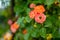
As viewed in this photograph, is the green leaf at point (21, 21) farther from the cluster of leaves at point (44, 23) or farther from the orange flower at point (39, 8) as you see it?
the orange flower at point (39, 8)

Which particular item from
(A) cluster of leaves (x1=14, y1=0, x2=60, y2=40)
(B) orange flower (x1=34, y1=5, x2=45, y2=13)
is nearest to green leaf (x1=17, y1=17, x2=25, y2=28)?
(A) cluster of leaves (x1=14, y1=0, x2=60, y2=40)

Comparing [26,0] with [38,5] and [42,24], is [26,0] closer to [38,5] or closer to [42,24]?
[38,5]

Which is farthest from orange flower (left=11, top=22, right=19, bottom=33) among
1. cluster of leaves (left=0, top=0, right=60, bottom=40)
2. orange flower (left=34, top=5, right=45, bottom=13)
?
orange flower (left=34, top=5, right=45, bottom=13)

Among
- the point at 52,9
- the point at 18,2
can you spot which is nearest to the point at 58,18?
the point at 52,9

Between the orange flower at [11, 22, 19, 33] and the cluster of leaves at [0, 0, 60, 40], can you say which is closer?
the cluster of leaves at [0, 0, 60, 40]

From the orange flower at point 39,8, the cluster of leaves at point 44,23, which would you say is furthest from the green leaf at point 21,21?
the orange flower at point 39,8

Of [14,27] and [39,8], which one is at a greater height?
[39,8]

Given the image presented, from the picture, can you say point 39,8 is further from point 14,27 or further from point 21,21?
point 14,27

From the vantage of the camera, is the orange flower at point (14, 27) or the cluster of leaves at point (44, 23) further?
the orange flower at point (14, 27)

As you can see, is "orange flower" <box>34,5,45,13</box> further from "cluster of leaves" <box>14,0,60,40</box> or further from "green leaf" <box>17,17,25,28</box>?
"green leaf" <box>17,17,25,28</box>

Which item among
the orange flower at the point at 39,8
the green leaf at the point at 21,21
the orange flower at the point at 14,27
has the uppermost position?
the orange flower at the point at 39,8

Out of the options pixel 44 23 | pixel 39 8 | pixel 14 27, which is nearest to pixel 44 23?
pixel 44 23

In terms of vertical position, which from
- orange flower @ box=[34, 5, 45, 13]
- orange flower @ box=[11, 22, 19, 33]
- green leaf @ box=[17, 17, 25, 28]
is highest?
orange flower @ box=[34, 5, 45, 13]

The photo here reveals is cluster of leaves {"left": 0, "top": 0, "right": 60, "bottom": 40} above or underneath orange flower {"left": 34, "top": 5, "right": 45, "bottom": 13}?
underneath
